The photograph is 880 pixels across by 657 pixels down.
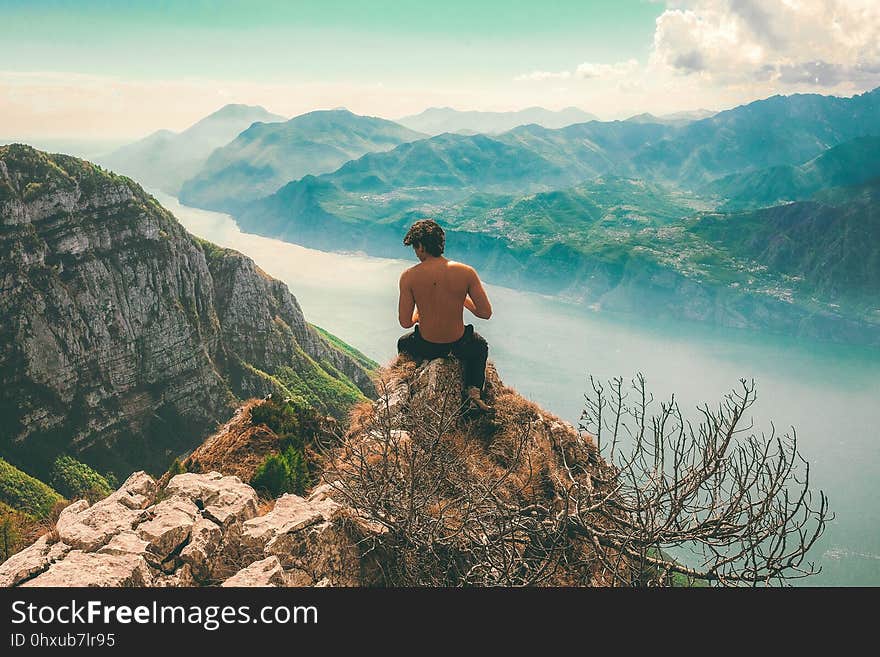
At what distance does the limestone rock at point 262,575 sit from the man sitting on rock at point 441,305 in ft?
15.2

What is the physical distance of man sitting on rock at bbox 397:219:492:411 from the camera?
395 inches

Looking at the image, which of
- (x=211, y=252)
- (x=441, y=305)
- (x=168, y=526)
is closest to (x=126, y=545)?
(x=168, y=526)

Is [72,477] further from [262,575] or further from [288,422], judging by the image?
[262,575]

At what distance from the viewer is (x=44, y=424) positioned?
346 feet

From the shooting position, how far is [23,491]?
87.4 meters

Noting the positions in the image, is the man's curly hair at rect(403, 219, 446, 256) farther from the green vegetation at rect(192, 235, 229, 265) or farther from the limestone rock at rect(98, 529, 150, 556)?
the green vegetation at rect(192, 235, 229, 265)

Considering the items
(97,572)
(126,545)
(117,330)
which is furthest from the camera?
(117,330)

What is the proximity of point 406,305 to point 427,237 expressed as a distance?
129 centimetres

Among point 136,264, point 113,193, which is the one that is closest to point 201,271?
point 136,264

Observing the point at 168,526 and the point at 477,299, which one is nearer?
the point at 168,526

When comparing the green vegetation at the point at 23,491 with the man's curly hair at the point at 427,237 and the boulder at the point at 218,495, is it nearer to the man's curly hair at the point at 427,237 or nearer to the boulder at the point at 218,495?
the boulder at the point at 218,495

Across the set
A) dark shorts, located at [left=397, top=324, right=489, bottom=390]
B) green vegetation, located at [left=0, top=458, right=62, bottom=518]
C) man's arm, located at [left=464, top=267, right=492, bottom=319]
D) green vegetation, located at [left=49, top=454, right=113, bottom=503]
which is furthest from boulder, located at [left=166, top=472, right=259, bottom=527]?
green vegetation, located at [left=49, top=454, right=113, bottom=503]

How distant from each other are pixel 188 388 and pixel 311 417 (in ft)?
408

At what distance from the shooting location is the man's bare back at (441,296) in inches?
394
